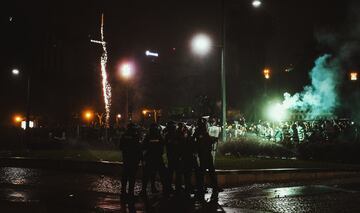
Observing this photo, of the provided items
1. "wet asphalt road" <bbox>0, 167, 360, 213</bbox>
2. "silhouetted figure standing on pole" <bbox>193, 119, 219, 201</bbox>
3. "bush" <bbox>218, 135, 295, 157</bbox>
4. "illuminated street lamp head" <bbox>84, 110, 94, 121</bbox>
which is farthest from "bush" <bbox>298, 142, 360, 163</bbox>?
"illuminated street lamp head" <bbox>84, 110, 94, 121</bbox>

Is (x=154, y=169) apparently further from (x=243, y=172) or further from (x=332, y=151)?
(x=332, y=151)

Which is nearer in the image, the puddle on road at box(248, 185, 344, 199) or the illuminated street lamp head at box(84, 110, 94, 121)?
the puddle on road at box(248, 185, 344, 199)

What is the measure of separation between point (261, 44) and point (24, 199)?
50.3 meters

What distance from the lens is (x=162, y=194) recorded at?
1272 centimetres

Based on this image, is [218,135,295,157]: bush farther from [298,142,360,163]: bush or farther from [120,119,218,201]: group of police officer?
[120,119,218,201]: group of police officer

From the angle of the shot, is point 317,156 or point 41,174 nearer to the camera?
point 41,174

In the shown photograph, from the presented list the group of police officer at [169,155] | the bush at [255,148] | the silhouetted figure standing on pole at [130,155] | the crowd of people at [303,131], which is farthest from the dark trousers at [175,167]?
the crowd of people at [303,131]

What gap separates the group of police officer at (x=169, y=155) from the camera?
11664 mm

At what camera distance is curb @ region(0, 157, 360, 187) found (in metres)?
14.7

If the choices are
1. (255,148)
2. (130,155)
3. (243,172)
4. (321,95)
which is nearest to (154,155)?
(130,155)

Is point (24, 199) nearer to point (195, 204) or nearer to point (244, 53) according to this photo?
point (195, 204)

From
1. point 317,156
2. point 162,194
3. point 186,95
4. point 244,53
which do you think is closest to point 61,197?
point 162,194

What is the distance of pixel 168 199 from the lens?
1186 cm

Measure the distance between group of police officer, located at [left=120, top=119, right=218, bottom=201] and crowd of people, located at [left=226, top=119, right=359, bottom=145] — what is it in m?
11.1
